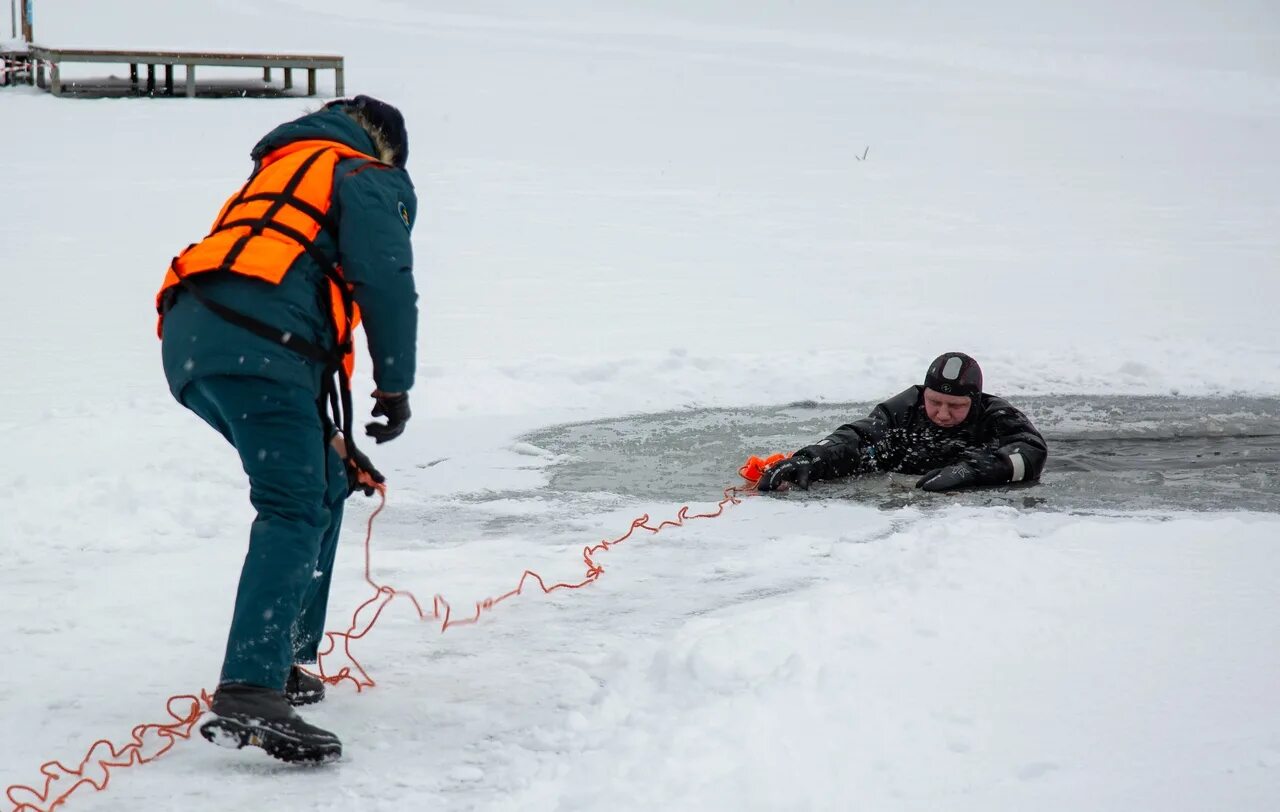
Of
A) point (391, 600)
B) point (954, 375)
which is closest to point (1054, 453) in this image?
point (954, 375)

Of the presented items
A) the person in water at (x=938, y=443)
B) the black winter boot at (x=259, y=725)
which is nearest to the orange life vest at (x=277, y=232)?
the black winter boot at (x=259, y=725)

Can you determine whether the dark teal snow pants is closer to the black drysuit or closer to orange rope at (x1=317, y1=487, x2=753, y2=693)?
orange rope at (x1=317, y1=487, x2=753, y2=693)

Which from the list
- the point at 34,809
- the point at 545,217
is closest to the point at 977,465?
the point at 34,809

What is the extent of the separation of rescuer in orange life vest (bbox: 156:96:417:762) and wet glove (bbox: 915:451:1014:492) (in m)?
3.48

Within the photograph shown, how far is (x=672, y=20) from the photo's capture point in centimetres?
4416

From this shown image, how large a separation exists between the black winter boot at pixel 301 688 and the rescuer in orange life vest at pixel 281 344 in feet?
1.34

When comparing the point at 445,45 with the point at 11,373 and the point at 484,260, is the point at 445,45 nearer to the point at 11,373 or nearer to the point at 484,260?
the point at 484,260

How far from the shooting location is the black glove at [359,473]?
376cm

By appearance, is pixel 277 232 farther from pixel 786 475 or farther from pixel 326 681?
pixel 786 475

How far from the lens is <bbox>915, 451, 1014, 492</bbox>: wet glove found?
6.35m

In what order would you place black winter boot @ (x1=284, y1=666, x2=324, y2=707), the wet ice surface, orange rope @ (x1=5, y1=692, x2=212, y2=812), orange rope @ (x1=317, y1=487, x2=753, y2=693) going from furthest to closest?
the wet ice surface
orange rope @ (x1=317, y1=487, x2=753, y2=693)
black winter boot @ (x1=284, y1=666, x2=324, y2=707)
orange rope @ (x1=5, y1=692, x2=212, y2=812)

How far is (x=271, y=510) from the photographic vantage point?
3.42 metres

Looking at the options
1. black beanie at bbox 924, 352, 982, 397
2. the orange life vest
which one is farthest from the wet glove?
the orange life vest

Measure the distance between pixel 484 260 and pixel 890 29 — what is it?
3363 cm
